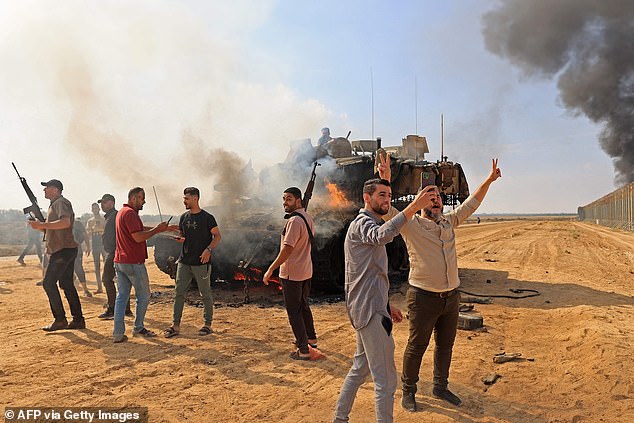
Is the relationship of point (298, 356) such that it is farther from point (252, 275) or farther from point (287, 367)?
point (252, 275)

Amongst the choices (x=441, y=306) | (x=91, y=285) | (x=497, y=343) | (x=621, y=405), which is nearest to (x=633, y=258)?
(x=497, y=343)

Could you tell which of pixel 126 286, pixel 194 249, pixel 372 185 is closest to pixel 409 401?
pixel 372 185

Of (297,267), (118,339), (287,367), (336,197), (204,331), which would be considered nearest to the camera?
(287,367)

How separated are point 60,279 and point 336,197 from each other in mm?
6120

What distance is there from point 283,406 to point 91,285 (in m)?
9.55

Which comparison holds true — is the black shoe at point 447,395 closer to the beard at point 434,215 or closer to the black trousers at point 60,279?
the beard at point 434,215

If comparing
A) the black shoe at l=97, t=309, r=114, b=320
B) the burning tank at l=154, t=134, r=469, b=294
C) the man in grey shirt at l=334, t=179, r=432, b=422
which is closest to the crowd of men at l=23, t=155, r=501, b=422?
the man in grey shirt at l=334, t=179, r=432, b=422

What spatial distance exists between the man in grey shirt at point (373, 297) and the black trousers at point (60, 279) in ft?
16.8

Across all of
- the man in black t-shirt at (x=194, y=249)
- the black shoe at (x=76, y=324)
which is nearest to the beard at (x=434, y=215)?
the man in black t-shirt at (x=194, y=249)

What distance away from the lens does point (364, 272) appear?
3.36 m

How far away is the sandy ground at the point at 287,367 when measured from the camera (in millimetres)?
4191

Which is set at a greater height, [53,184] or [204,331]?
[53,184]

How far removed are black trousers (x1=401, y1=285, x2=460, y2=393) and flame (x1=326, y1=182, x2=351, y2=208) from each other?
6784mm

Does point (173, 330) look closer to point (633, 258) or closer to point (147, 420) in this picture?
point (147, 420)
